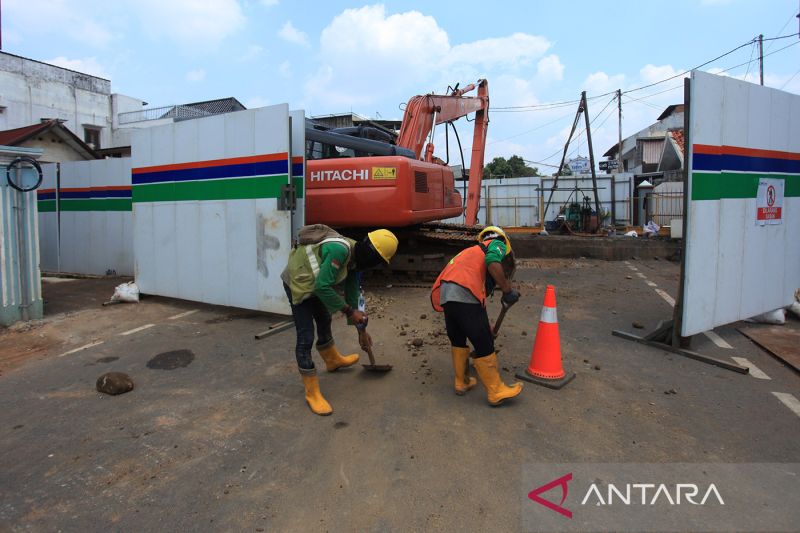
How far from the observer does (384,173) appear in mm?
7387

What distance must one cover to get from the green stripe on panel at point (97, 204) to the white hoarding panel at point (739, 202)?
1017cm

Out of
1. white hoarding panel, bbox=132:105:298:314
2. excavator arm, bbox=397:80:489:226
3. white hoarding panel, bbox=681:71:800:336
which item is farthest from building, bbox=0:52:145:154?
white hoarding panel, bbox=681:71:800:336

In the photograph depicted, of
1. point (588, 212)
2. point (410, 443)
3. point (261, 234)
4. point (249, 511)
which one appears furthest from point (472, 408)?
point (588, 212)

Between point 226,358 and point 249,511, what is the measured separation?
2.73 metres

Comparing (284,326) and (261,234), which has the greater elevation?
(261,234)

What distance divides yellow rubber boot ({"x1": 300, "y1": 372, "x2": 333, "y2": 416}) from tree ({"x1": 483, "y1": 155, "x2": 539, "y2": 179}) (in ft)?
137

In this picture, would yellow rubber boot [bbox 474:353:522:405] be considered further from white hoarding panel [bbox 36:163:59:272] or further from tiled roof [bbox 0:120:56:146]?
white hoarding panel [bbox 36:163:59:272]

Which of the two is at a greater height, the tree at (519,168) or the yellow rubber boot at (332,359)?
the tree at (519,168)

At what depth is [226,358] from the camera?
5.05 m

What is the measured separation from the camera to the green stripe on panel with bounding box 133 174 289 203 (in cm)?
616

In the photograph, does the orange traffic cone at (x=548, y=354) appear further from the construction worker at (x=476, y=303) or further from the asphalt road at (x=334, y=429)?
the construction worker at (x=476, y=303)

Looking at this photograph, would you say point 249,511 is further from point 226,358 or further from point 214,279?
point 214,279

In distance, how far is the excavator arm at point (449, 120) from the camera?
376 inches

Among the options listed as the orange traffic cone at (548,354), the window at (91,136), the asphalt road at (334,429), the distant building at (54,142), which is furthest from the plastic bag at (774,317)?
the window at (91,136)
